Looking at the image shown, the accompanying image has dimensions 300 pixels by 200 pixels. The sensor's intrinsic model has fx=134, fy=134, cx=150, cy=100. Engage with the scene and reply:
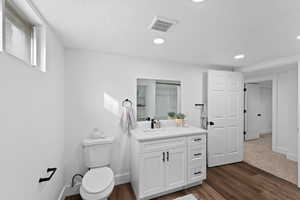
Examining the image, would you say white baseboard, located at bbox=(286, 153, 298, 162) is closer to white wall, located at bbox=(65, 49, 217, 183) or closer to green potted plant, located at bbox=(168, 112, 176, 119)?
green potted plant, located at bbox=(168, 112, 176, 119)

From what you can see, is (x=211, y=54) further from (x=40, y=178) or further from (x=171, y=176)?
(x=40, y=178)

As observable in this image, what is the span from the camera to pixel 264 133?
213 inches

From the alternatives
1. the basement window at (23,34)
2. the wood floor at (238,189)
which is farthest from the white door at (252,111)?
the basement window at (23,34)

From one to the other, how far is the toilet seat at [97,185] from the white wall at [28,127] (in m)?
0.37

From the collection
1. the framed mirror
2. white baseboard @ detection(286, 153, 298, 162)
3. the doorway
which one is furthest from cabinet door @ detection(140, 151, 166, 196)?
white baseboard @ detection(286, 153, 298, 162)

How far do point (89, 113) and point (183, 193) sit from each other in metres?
1.96

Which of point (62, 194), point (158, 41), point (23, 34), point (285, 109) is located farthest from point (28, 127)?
point (285, 109)

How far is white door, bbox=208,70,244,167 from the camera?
9.57 ft

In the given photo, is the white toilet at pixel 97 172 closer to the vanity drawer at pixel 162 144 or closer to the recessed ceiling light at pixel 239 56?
the vanity drawer at pixel 162 144

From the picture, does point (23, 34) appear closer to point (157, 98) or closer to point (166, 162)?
point (157, 98)

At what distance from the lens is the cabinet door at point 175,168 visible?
2.05 meters

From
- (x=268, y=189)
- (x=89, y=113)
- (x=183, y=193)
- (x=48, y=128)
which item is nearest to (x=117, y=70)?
(x=89, y=113)

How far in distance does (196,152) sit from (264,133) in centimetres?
498

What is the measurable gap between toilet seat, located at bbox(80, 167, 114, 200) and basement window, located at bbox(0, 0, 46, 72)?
1354 millimetres
